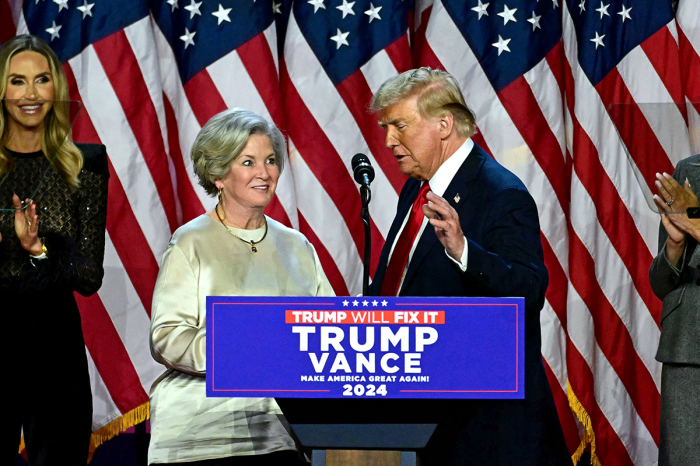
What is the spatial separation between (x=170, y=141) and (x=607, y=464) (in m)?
2.56

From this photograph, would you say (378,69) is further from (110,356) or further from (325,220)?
(110,356)

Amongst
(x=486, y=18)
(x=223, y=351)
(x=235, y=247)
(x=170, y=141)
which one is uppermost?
(x=486, y=18)

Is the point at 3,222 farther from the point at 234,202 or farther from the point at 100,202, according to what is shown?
the point at 234,202

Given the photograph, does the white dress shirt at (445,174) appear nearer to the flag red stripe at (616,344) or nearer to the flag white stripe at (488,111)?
the flag white stripe at (488,111)

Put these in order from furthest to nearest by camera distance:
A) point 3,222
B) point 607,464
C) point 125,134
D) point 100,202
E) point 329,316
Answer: point 607,464 → point 125,134 → point 100,202 → point 3,222 → point 329,316

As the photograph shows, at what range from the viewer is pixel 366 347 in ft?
5.11

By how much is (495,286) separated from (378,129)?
2.07 m

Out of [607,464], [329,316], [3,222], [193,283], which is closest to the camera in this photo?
[329,316]

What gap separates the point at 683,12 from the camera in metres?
3.82

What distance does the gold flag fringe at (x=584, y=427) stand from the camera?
382 cm

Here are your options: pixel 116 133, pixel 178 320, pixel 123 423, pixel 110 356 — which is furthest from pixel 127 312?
pixel 178 320

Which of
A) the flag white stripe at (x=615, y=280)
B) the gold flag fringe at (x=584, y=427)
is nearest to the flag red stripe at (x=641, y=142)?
the flag white stripe at (x=615, y=280)

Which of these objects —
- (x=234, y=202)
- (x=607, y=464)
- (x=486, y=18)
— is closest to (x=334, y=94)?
(x=486, y=18)

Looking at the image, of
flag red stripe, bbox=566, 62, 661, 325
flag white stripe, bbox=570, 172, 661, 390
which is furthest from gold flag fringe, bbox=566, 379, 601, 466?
flag red stripe, bbox=566, 62, 661, 325
